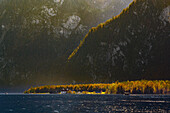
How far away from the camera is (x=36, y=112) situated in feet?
347

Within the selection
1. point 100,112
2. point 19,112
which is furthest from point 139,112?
point 19,112

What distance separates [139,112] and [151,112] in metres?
→ 4.07

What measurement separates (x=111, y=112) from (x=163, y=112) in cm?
1705

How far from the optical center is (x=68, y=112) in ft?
347

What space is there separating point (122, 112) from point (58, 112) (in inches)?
859

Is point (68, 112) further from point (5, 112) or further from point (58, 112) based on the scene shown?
point (5, 112)

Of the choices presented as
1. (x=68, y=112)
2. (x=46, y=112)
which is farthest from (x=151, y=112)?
(x=46, y=112)

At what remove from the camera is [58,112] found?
10494cm

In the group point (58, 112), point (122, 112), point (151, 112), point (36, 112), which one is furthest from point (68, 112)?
point (151, 112)

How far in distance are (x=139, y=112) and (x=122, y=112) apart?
565 cm

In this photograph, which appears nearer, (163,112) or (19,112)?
(163,112)

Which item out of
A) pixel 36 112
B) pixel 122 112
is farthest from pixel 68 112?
pixel 122 112

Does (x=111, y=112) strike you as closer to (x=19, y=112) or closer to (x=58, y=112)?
(x=58, y=112)

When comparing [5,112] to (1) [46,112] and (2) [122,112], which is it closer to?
(1) [46,112]
